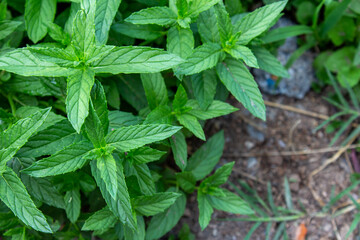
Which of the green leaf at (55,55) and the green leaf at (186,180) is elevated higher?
the green leaf at (55,55)

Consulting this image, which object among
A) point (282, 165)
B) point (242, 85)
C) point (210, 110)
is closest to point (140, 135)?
point (210, 110)

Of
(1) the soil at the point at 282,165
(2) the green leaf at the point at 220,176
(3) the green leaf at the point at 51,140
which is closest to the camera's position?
(3) the green leaf at the point at 51,140

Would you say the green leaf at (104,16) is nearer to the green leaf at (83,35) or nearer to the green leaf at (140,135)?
the green leaf at (83,35)

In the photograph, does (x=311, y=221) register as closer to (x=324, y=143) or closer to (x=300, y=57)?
(x=324, y=143)

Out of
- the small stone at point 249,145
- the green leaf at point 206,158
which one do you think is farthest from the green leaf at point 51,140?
the small stone at point 249,145

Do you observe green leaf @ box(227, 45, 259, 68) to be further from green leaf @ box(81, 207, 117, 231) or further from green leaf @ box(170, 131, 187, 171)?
green leaf @ box(81, 207, 117, 231)

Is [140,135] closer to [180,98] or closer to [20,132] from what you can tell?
[180,98]
